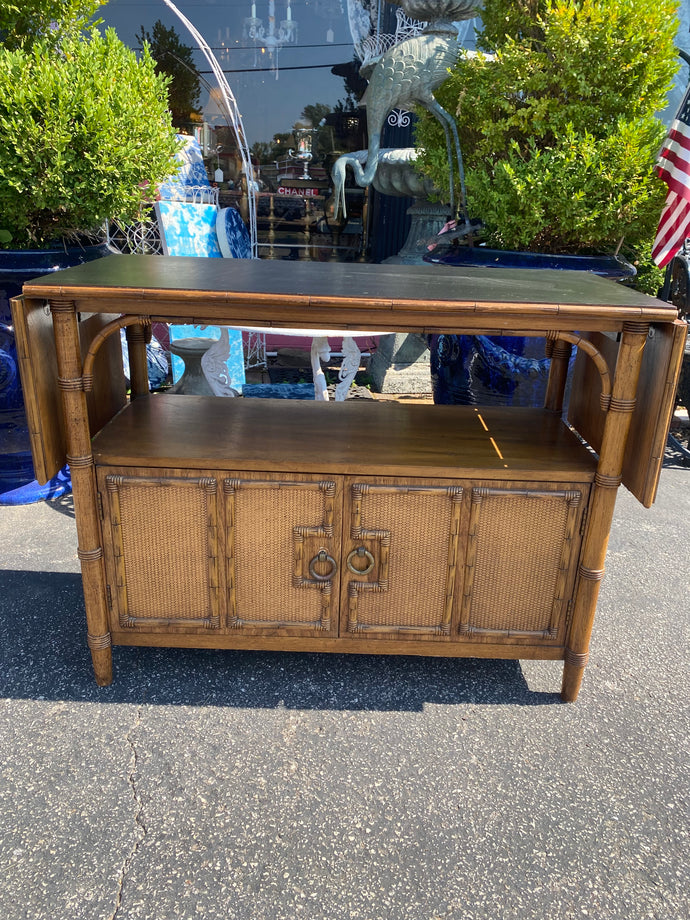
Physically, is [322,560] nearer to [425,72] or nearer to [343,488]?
[343,488]

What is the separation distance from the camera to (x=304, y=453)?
223 centimetres

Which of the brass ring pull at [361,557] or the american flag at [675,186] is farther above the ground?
the american flag at [675,186]

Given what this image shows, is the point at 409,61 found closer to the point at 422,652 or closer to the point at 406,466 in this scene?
the point at 406,466

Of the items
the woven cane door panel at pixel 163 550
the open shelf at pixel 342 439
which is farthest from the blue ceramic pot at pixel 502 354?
the woven cane door panel at pixel 163 550

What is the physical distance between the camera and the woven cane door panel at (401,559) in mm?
2193

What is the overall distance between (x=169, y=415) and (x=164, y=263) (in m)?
0.61

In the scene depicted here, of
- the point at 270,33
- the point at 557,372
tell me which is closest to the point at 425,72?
the point at 557,372

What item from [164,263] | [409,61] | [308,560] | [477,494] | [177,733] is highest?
[409,61]

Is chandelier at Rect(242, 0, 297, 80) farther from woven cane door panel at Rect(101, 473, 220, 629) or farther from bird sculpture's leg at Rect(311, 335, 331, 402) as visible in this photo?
woven cane door panel at Rect(101, 473, 220, 629)

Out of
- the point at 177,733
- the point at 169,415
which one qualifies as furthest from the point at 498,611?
the point at 169,415

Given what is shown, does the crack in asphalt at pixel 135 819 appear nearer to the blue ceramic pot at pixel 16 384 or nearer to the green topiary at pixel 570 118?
the blue ceramic pot at pixel 16 384

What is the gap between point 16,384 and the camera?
11.8ft

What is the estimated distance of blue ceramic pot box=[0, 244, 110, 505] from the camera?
346 cm

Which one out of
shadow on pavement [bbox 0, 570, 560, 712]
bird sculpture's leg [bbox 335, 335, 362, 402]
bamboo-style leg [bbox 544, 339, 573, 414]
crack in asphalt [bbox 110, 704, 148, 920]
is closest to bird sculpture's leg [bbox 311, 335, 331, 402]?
bird sculpture's leg [bbox 335, 335, 362, 402]
